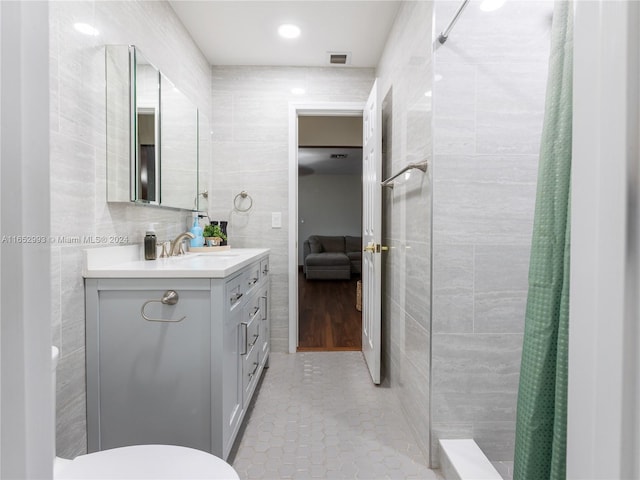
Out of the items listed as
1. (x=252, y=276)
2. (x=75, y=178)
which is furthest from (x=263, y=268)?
(x=75, y=178)

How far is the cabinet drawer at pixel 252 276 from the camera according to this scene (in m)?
1.90

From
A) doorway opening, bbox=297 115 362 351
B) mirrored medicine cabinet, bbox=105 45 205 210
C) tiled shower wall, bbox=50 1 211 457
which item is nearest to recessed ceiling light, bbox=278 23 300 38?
mirrored medicine cabinet, bbox=105 45 205 210

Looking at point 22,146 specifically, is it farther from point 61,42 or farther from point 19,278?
point 61,42

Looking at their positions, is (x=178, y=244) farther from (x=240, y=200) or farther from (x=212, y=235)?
(x=240, y=200)

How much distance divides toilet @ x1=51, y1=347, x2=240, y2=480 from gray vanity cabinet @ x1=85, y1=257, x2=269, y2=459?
1.25 ft

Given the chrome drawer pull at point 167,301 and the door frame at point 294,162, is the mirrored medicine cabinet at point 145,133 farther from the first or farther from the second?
the door frame at point 294,162

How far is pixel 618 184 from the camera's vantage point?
0.39 m

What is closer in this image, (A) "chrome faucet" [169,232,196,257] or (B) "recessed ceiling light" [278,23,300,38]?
(A) "chrome faucet" [169,232,196,257]

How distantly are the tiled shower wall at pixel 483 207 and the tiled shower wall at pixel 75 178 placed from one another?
4.61 feet

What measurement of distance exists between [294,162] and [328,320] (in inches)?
72.4

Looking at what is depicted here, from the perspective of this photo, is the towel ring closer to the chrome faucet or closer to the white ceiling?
the chrome faucet

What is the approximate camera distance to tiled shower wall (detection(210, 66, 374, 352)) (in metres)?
3.02

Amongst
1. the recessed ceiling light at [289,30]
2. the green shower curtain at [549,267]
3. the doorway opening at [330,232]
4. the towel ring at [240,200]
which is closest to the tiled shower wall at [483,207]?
the green shower curtain at [549,267]

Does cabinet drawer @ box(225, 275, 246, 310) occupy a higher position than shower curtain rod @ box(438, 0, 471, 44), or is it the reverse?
shower curtain rod @ box(438, 0, 471, 44)
